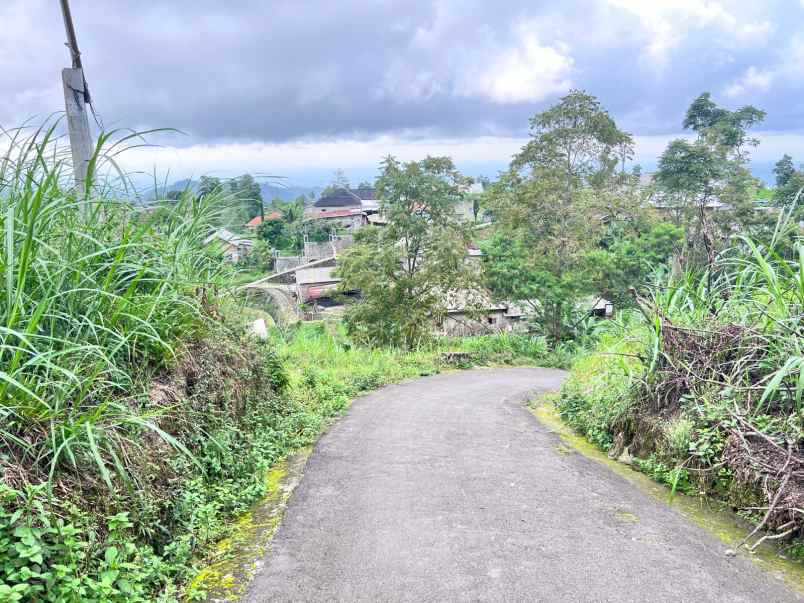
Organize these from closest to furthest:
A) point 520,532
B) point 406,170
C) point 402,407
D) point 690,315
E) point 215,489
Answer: point 520,532 → point 215,489 → point 690,315 → point 402,407 → point 406,170

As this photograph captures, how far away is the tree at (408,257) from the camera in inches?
608

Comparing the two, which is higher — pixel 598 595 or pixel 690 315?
pixel 690 315

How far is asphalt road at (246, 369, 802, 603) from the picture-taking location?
8.79 ft

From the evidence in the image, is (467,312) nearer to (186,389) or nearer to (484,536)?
(186,389)

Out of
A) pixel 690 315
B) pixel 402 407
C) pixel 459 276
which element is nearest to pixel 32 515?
pixel 690 315

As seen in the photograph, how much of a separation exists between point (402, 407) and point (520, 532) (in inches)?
157

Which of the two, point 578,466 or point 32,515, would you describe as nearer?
point 32,515

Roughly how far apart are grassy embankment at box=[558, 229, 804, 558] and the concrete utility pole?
4.49 metres

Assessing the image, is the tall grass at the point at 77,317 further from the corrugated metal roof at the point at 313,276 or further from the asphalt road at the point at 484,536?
the corrugated metal roof at the point at 313,276

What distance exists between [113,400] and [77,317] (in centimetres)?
48

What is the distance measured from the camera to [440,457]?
4668 mm

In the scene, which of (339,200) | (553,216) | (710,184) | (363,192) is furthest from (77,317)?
(363,192)

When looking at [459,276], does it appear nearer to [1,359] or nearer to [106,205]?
[106,205]

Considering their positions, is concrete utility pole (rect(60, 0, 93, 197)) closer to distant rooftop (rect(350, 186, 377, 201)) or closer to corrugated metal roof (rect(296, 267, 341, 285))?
corrugated metal roof (rect(296, 267, 341, 285))
